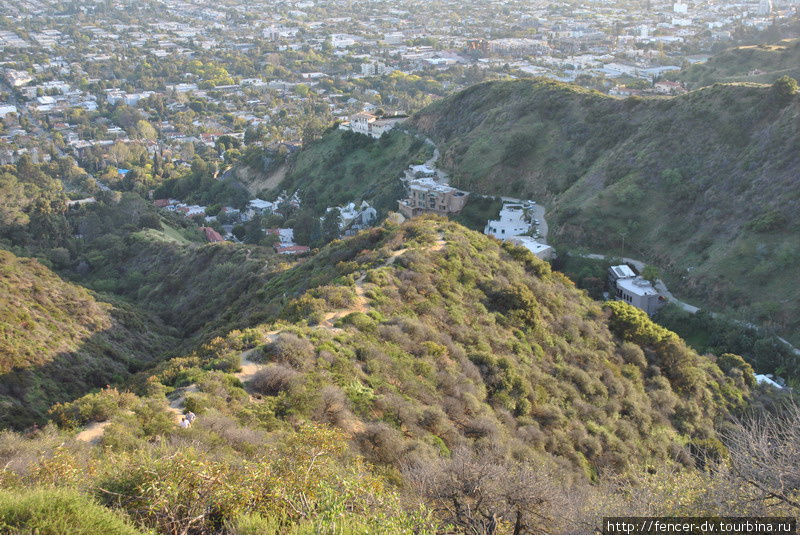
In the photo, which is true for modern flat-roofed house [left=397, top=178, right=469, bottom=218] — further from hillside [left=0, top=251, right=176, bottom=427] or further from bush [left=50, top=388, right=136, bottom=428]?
bush [left=50, top=388, right=136, bottom=428]

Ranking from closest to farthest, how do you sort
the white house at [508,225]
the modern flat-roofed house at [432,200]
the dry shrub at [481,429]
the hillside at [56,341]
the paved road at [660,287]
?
the dry shrub at [481,429] → the hillside at [56,341] → the paved road at [660,287] → the white house at [508,225] → the modern flat-roofed house at [432,200]

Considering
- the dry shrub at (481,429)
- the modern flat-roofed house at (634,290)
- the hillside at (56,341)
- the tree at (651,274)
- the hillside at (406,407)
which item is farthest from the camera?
the tree at (651,274)

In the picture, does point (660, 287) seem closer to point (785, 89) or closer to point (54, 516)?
point (785, 89)

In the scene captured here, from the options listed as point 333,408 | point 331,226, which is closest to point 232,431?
point 333,408

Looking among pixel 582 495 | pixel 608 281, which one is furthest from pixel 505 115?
pixel 582 495

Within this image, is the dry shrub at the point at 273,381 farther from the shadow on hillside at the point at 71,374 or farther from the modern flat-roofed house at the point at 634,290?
the modern flat-roofed house at the point at 634,290

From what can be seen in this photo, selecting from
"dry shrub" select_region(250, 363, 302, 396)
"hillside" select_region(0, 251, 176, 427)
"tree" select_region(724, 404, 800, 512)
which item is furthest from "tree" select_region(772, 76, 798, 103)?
"dry shrub" select_region(250, 363, 302, 396)

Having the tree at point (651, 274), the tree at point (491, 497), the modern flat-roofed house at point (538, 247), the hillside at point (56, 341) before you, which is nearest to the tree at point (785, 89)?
the tree at point (651, 274)
